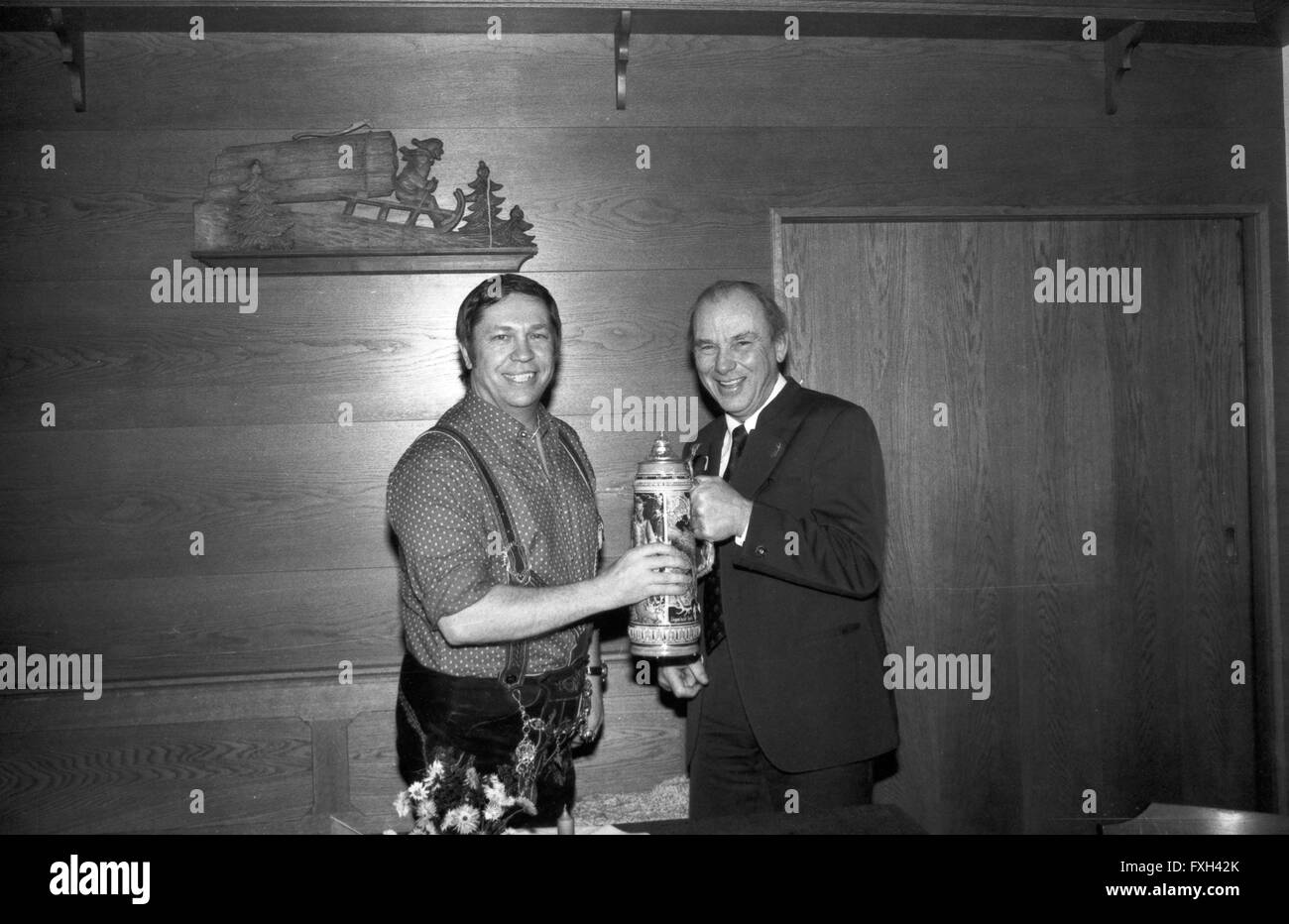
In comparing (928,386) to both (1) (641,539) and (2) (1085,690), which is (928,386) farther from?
(1) (641,539)

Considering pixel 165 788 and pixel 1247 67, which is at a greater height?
pixel 1247 67

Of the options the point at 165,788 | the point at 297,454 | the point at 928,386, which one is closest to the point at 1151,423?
the point at 928,386

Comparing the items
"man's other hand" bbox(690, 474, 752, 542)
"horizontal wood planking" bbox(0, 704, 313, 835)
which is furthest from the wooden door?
"horizontal wood planking" bbox(0, 704, 313, 835)

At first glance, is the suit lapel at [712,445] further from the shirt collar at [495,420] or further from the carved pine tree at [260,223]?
the carved pine tree at [260,223]

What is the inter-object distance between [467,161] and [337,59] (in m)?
0.43

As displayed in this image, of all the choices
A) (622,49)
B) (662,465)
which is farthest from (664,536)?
(622,49)

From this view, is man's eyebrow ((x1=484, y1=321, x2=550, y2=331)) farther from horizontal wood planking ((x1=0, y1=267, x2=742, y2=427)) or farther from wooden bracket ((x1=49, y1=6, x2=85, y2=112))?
wooden bracket ((x1=49, y1=6, x2=85, y2=112))

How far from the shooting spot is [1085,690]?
8.69 feet

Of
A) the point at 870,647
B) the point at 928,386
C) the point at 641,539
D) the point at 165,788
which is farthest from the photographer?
the point at 928,386

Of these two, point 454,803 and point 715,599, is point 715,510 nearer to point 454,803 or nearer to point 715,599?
point 715,599

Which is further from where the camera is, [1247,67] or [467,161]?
[1247,67]

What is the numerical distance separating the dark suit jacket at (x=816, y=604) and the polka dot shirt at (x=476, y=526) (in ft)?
1.04

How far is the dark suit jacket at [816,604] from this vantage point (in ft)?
5.44

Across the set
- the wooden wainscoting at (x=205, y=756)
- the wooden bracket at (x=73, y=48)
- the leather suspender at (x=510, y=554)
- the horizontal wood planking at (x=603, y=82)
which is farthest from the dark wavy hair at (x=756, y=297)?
the wooden bracket at (x=73, y=48)
